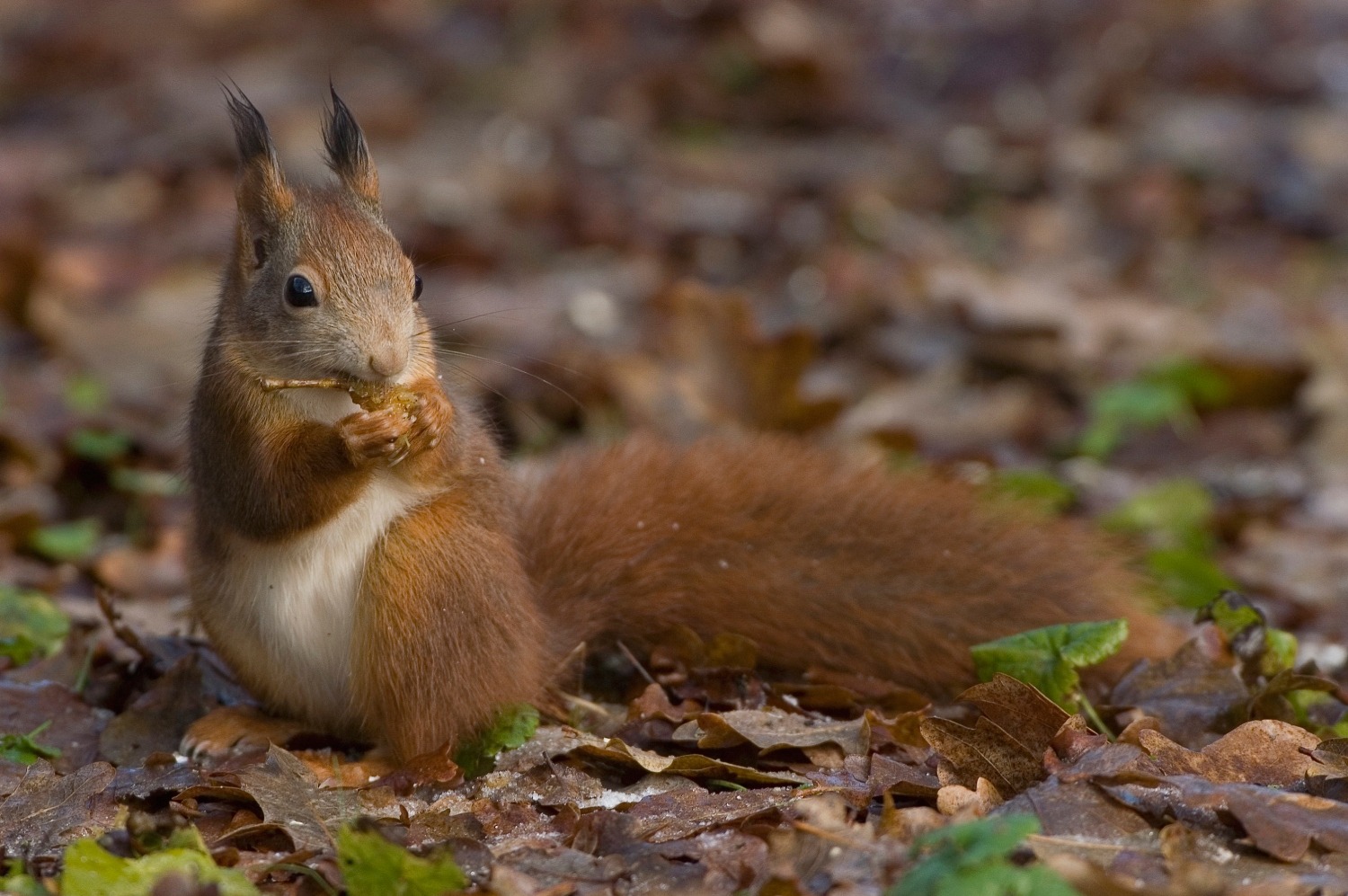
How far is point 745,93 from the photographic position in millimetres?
8797

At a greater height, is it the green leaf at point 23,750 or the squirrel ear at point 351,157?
the squirrel ear at point 351,157

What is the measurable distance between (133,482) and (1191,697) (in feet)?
10.2

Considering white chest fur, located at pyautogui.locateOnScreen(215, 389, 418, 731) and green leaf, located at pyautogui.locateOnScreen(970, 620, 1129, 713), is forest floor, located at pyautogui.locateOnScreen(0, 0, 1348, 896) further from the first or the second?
white chest fur, located at pyautogui.locateOnScreen(215, 389, 418, 731)

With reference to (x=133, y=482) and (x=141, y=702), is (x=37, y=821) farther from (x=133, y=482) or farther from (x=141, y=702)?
(x=133, y=482)

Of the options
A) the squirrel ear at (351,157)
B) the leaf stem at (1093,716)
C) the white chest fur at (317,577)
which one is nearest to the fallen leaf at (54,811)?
the white chest fur at (317,577)

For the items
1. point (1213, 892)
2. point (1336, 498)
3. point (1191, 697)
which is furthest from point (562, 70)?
point (1213, 892)

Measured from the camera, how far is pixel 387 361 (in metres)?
2.66

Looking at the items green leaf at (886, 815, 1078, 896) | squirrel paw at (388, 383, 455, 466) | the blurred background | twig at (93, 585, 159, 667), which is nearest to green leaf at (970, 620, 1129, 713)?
the blurred background

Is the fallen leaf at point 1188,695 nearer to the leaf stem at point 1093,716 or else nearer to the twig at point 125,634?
the leaf stem at point 1093,716

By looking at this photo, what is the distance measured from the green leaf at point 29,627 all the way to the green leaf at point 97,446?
4.39ft

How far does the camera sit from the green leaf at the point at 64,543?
13.7ft

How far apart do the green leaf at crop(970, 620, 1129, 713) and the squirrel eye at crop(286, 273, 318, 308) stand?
1392 millimetres

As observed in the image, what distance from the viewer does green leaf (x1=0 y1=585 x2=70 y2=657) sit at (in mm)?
3352

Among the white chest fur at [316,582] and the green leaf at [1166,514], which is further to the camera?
the green leaf at [1166,514]
